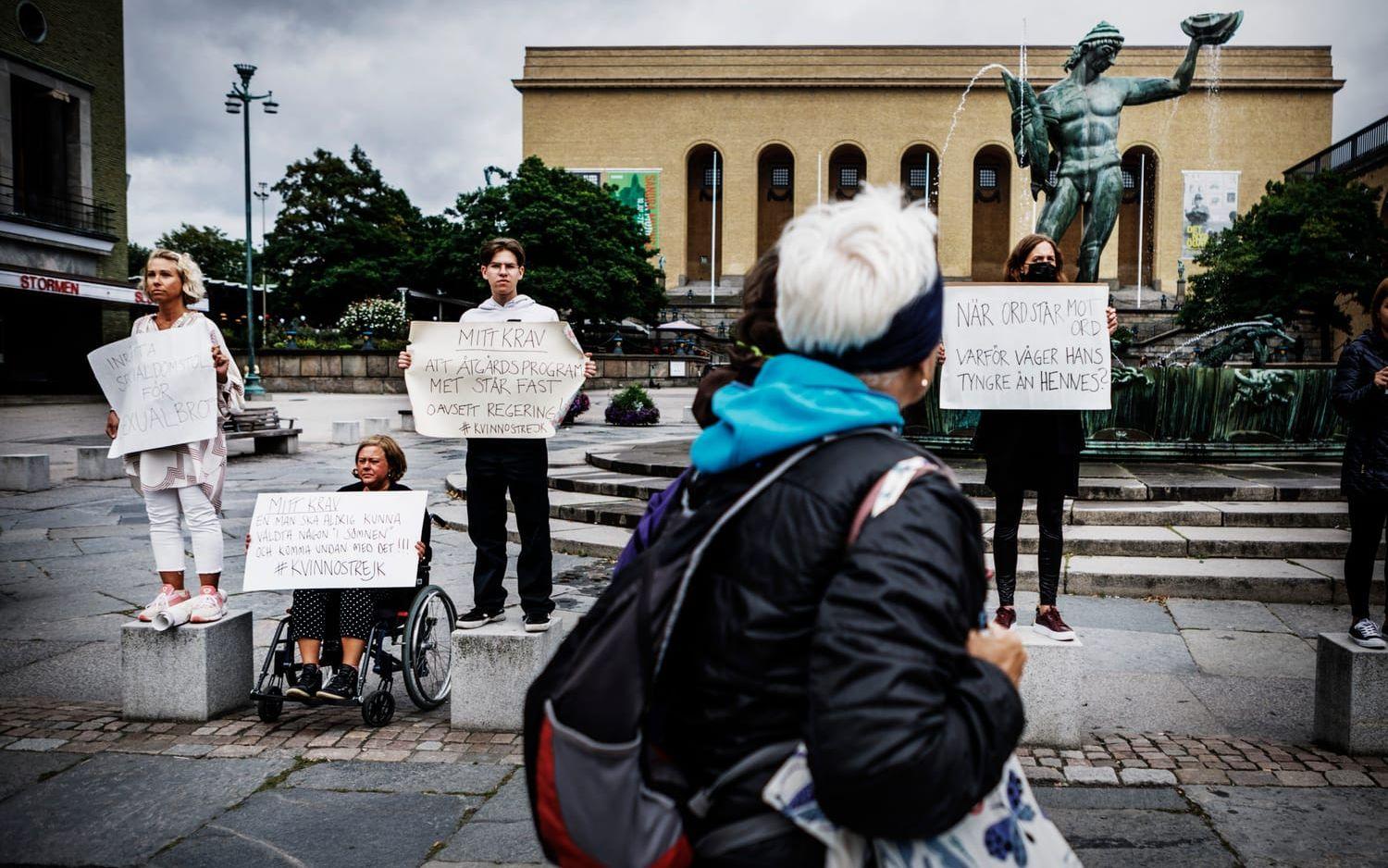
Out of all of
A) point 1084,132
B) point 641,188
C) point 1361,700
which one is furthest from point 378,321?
point 1361,700

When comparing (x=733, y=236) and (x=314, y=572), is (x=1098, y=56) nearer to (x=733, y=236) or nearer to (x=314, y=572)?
(x=314, y=572)

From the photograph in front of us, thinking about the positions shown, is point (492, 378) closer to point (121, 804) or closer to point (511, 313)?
point (511, 313)

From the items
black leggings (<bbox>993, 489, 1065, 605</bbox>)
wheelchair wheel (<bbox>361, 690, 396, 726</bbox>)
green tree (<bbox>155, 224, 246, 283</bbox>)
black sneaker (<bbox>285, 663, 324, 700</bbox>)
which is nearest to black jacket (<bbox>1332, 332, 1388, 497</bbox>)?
black leggings (<bbox>993, 489, 1065, 605</bbox>)

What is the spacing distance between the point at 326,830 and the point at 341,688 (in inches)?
39.1

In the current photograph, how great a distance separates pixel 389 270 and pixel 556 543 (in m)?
39.3

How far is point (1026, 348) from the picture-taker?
4711 millimetres

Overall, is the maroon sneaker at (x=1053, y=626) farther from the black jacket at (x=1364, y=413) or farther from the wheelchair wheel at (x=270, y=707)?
the wheelchair wheel at (x=270, y=707)

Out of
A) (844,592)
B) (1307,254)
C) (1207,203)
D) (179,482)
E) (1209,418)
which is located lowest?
(179,482)

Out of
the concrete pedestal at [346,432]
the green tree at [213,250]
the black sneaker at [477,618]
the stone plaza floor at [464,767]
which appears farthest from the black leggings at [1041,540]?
the green tree at [213,250]

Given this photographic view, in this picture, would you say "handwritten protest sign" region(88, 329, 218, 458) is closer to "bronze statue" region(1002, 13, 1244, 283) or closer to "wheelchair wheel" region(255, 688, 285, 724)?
"wheelchair wheel" region(255, 688, 285, 724)

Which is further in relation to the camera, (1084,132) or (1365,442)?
(1084,132)

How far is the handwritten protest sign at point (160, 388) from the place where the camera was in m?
4.45

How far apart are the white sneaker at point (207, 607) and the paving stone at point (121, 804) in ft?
2.16

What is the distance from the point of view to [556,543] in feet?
25.8
